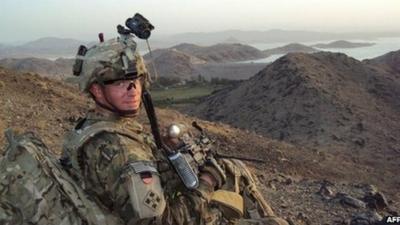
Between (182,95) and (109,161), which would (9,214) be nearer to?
(109,161)

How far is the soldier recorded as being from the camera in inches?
156

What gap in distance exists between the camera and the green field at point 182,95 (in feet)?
135

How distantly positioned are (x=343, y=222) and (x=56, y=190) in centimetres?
832

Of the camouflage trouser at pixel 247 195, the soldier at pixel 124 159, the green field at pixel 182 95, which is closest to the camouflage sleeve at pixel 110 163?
the soldier at pixel 124 159

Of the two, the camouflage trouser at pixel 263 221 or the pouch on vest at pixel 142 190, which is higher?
the pouch on vest at pixel 142 190

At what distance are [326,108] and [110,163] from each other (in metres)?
26.6

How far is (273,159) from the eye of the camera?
1833 centimetres

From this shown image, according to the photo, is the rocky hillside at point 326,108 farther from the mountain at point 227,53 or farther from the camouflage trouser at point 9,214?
the mountain at point 227,53

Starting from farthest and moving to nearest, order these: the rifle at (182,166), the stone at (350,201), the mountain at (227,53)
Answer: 1. the mountain at (227,53)
2. the stone at (350,201)
3. the rifle at (182,166)

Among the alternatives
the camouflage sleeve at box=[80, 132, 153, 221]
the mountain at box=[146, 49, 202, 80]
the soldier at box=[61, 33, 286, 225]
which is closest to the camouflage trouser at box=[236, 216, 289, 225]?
the soldier at box=[61, 33, 286, 225]

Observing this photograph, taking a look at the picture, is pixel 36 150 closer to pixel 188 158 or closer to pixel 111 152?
pixel 111 152

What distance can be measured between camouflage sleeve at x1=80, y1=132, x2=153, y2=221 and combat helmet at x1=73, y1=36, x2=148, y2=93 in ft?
1.62

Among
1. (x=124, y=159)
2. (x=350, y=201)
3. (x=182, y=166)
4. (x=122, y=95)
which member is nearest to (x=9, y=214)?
(x=124, y=159)

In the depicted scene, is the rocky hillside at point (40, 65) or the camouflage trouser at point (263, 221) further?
the rocky hillside at point (40, 65)
